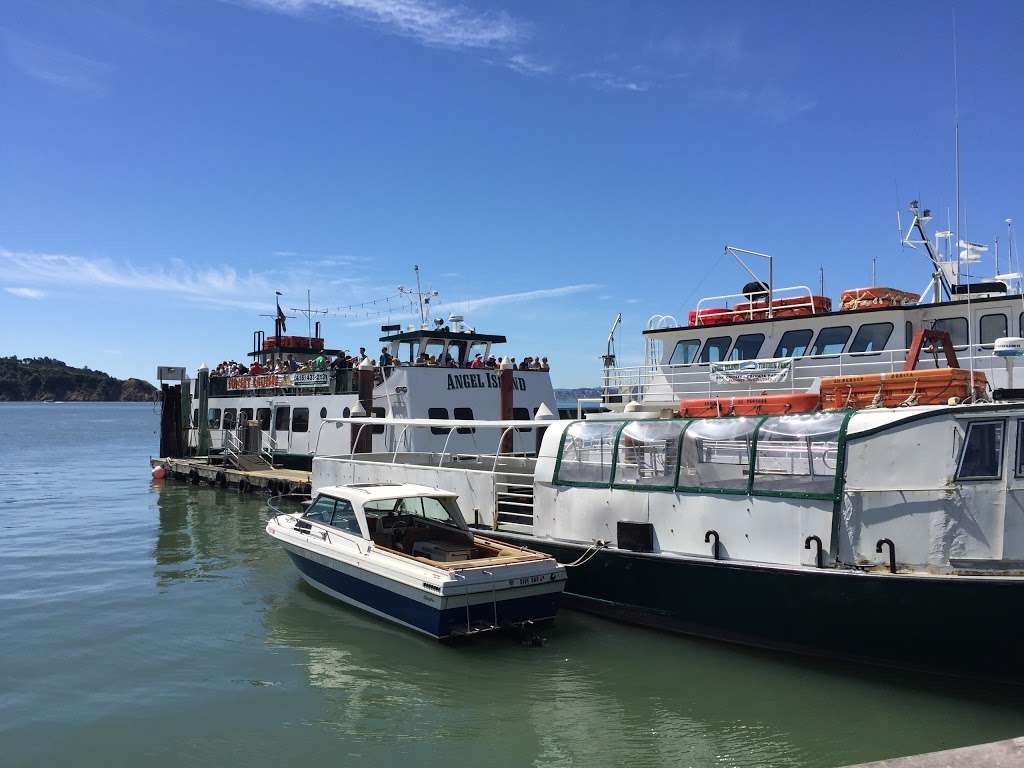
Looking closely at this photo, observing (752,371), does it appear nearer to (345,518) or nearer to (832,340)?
(832,340)

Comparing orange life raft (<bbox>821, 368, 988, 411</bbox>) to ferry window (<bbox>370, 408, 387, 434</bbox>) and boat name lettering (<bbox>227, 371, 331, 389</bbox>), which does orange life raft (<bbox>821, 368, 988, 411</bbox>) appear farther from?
boat name lettering (<bbox>227, 371, 331, 389</bbox>)

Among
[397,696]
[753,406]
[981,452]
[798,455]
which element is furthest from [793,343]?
[397,696]

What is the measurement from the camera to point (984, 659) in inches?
330

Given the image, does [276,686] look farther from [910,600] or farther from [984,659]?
[984,659]

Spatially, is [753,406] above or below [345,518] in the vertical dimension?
above

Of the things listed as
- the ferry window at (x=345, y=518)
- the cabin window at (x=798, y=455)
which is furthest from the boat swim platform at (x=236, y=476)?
the cabin window at (x=798, y=455)

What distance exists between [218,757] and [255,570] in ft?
26.6

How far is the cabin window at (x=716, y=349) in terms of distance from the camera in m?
15.8

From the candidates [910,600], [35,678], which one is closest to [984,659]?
[910,600]

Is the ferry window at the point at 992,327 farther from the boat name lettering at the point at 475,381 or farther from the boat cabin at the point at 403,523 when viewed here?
the boat name lettering at the point at 475,381

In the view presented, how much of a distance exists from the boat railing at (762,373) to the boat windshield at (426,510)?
488 centimetres

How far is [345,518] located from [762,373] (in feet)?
26.9

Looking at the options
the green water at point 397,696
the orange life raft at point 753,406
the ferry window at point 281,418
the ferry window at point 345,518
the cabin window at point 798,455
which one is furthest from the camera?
the ferry window at point 281,418

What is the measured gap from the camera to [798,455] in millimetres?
9742
